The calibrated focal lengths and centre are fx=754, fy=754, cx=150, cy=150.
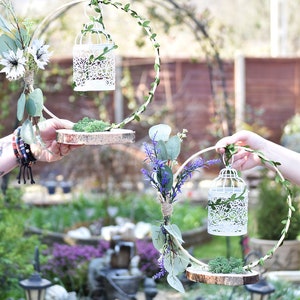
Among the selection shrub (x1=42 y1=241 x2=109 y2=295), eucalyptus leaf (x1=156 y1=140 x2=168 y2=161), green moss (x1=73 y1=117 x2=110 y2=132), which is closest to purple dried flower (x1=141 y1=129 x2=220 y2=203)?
eucalyptus leaf (x1=156 y1=140 x2=168 y2=161)

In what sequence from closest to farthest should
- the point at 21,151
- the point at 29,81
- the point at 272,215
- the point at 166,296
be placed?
1. the point at 29,81
2. the point at 21,151
3. the point at 166,296
4. the point at 272,215

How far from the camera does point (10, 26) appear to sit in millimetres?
2434

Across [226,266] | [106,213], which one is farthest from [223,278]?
[106,213]

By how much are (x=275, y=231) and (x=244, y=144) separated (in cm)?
365

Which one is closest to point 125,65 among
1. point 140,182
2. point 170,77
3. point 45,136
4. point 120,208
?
point 170,77

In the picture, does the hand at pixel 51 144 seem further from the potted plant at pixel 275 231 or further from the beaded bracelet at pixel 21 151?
the potted plant at pixel 275 231

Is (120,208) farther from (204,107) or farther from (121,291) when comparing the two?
(204,107)

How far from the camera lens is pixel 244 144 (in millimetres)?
2535

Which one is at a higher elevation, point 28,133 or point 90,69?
point 90,69

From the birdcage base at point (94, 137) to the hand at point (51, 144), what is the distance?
121 mm

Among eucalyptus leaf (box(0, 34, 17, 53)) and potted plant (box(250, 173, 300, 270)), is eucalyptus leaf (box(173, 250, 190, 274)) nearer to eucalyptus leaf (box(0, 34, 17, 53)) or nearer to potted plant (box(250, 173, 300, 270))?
eucalyptus leaf (box(0, 34, 17, 53))

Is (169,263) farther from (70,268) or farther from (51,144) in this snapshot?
(70,268)

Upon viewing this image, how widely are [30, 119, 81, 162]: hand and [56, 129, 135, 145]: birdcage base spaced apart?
0.40 feet

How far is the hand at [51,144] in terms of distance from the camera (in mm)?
2611
